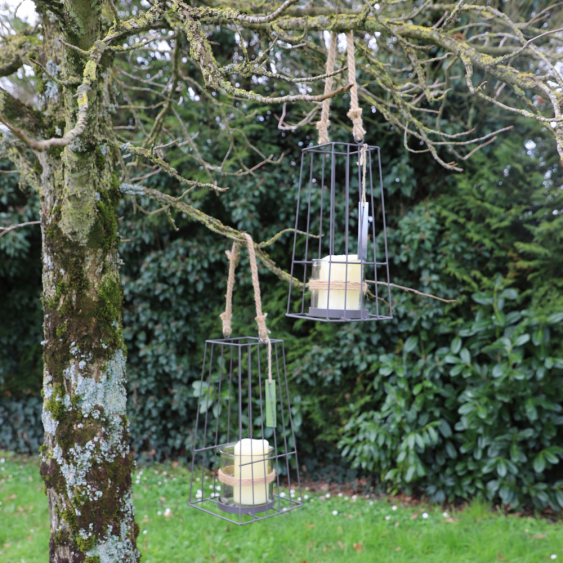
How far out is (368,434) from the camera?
3744mm

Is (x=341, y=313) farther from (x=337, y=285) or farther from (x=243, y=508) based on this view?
(x=243, y=508)

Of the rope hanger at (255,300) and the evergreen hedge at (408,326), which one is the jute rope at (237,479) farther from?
the evergreen hedge at (408,326)

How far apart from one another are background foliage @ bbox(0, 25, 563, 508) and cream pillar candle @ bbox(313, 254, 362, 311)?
152cm

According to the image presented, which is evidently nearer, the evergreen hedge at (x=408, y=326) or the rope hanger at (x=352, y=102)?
the rope hanger at (x=352, y=102)

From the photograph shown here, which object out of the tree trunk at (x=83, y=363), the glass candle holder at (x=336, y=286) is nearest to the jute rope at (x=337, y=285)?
the glass candle holder at (x=336, y=286)

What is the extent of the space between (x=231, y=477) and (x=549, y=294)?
9.10ft

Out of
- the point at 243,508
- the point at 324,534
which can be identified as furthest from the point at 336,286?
the point at 324,534

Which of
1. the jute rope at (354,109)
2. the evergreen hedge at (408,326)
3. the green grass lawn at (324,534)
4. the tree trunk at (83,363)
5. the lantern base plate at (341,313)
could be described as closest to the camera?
the jute rope at (354,109)

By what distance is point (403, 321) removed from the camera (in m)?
3.86

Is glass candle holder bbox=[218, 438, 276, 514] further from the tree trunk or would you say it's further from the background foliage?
the background foliage

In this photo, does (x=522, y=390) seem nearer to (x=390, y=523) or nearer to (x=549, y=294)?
(x=549, y=294)

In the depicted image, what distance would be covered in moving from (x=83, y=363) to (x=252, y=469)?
0.71 meters

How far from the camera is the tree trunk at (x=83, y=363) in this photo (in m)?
1.69

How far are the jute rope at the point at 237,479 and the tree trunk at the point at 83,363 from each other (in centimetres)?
39
